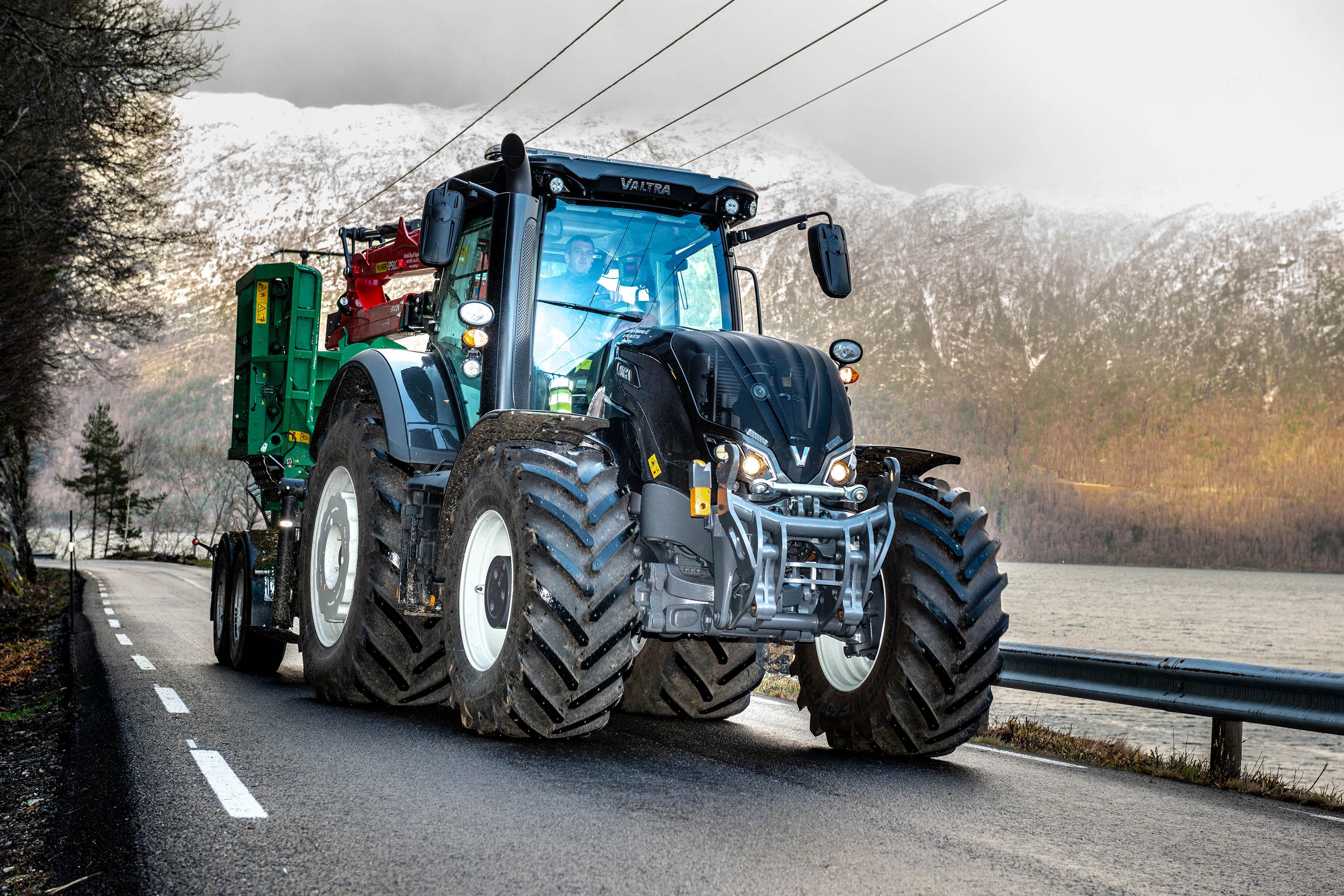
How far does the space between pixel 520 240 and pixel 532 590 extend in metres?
2.29

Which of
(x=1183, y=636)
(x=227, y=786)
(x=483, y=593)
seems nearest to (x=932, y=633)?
(x=483, y=593)

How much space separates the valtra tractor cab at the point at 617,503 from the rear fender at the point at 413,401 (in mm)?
20

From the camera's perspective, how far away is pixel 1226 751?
702 cm

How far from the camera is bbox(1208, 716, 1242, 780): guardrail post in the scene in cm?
700

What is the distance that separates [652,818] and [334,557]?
4.47 m

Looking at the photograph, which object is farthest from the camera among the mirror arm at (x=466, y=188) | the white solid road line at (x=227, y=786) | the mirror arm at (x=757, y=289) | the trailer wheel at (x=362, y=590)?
the mirror arm at (x=757, y=289)

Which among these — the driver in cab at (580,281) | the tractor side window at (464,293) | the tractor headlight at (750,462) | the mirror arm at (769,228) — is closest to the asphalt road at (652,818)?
the tractor headlight at (750,462)

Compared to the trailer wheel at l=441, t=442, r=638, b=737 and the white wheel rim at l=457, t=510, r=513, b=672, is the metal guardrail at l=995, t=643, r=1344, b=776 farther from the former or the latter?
the white wheel rim at l=457, t=510, r=513, b=672

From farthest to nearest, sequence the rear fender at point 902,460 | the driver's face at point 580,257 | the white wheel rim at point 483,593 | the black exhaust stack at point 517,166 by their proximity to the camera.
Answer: the driver's face at point 580,257 → the black exhaust stack at point 517,166 → the rear fender at point 902,460 → the white wheel rim at point 483,593

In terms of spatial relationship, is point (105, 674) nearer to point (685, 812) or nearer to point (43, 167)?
point (685, 812)

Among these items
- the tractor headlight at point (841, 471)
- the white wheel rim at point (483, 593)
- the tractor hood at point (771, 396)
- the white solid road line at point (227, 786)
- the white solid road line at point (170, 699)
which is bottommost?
the white solid road line at point (170, 699)

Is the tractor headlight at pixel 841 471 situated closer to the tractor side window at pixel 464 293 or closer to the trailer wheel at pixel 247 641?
the tractor side window at pixel 464 293

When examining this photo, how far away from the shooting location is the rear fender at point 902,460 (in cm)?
673

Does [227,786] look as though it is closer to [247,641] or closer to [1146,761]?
[1146,761]
